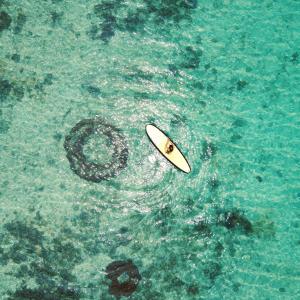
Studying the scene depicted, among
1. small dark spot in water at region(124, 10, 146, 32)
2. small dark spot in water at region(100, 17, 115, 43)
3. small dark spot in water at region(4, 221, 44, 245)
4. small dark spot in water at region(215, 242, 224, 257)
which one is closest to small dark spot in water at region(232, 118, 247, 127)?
small dark spot in water at region(215, 242, 224, 257)

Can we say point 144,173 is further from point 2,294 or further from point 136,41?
point 2,294

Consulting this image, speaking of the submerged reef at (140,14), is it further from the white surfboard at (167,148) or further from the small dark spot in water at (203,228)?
the small dark spot in water at (203,228)

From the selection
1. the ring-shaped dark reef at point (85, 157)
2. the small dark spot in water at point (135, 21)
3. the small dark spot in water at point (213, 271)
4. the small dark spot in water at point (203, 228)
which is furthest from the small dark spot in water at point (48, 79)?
the small dark spot in water at point (213, 271)

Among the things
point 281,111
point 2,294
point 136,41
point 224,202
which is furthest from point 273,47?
point 2,294

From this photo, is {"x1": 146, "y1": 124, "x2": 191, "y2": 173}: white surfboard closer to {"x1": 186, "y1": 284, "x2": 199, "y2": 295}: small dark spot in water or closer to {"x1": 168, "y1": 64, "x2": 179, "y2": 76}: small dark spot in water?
{"x1": 168, "y1": 64, "x2": 179, "y2": 76}: small dark spot in water

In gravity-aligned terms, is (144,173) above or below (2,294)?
above
